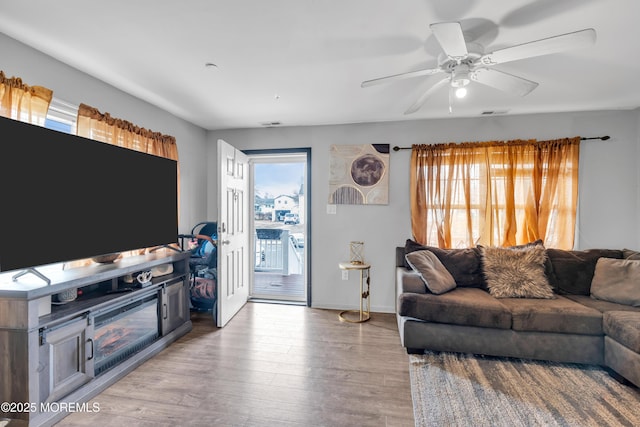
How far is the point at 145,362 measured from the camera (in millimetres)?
2557

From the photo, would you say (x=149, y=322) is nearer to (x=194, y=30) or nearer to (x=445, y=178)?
(x=194, y=30)

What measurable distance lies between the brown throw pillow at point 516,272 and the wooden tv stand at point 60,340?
326 centimetres

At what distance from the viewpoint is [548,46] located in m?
1.57

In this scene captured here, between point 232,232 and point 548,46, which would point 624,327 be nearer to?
point 548,46

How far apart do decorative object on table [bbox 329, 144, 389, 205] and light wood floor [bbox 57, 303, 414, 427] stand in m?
1.60

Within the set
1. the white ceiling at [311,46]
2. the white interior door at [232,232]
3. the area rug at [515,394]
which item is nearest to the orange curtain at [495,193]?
the white ceiling at [311,46]

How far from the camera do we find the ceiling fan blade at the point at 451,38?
145 centimetres

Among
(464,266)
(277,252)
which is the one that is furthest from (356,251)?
(277,252)

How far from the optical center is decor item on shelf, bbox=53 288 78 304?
200cm

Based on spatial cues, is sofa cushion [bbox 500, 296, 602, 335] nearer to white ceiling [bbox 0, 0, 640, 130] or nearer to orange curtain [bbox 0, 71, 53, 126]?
white ceiling [bbox 0, 0, 640, 130]

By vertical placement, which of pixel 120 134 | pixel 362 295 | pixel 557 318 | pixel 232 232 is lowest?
pixel 362 295

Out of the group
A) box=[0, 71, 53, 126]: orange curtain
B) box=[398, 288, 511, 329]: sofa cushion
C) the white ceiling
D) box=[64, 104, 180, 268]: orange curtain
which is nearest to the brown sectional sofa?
box=[398, 288, 511, 329]: sofa cushion

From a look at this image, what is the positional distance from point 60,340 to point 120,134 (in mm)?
1786

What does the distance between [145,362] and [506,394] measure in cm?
284
